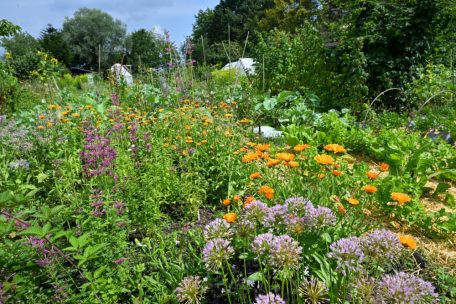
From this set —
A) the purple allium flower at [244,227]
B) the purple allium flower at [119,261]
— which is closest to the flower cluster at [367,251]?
the purple allium flower at [244,227]

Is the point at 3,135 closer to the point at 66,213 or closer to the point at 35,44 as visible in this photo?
the point at 66,213

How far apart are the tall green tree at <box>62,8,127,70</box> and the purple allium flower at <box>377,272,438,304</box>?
4353 centimetres

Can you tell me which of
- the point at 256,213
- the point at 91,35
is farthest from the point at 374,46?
the point at 91,35

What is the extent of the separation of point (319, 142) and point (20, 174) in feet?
10.6

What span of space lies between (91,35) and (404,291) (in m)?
47.4

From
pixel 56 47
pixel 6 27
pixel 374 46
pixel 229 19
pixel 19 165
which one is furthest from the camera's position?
pixel 229 19

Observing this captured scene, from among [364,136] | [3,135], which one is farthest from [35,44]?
[364,136]

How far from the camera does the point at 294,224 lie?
130cm

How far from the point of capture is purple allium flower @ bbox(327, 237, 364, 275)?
1.15m

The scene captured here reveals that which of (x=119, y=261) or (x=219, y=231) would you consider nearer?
(x=219, y=231)

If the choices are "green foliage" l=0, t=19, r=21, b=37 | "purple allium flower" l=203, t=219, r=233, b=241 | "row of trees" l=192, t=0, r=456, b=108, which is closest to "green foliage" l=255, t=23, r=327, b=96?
"row of trees" l=192, t=0, r=456, b=108

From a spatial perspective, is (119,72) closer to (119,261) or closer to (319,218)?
(119,261)

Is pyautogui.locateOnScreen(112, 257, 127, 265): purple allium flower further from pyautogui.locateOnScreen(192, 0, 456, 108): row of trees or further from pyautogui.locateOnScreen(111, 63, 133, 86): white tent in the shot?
pyautogui.locateOnScreen(192, 0, 456, 108): row of trees

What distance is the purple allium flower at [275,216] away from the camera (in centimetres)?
137
